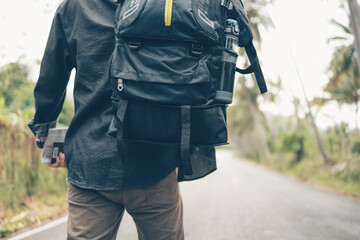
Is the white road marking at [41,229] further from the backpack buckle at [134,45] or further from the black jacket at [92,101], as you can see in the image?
the backpack buckle at [134,45]

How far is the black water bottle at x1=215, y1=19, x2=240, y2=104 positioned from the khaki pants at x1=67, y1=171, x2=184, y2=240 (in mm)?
449

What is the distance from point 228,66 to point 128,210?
2.49ft

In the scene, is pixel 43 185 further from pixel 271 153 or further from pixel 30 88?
pixel 271 153

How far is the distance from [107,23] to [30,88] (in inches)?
218

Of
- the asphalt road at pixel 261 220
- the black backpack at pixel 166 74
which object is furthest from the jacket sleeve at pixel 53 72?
the asphalt road at pixel 261 220

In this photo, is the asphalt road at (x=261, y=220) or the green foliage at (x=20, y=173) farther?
the green foliage at (x=20, y=173)

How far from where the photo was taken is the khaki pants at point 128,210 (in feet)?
4.18

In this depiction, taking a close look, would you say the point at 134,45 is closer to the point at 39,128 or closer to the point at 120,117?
the point at 120,117

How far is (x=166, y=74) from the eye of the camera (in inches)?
45.4

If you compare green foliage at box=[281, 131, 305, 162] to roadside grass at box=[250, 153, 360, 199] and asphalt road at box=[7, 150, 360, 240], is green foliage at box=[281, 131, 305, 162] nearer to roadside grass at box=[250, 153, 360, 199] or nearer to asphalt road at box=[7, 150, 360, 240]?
roadside grass at box=[250, 153, 360, 199]

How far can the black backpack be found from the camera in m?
1.15

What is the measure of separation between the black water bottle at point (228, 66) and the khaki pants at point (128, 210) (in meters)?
0.45

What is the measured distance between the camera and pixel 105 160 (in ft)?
4.29

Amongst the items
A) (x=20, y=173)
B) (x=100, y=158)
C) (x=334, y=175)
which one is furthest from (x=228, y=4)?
(x=334, y=175)
